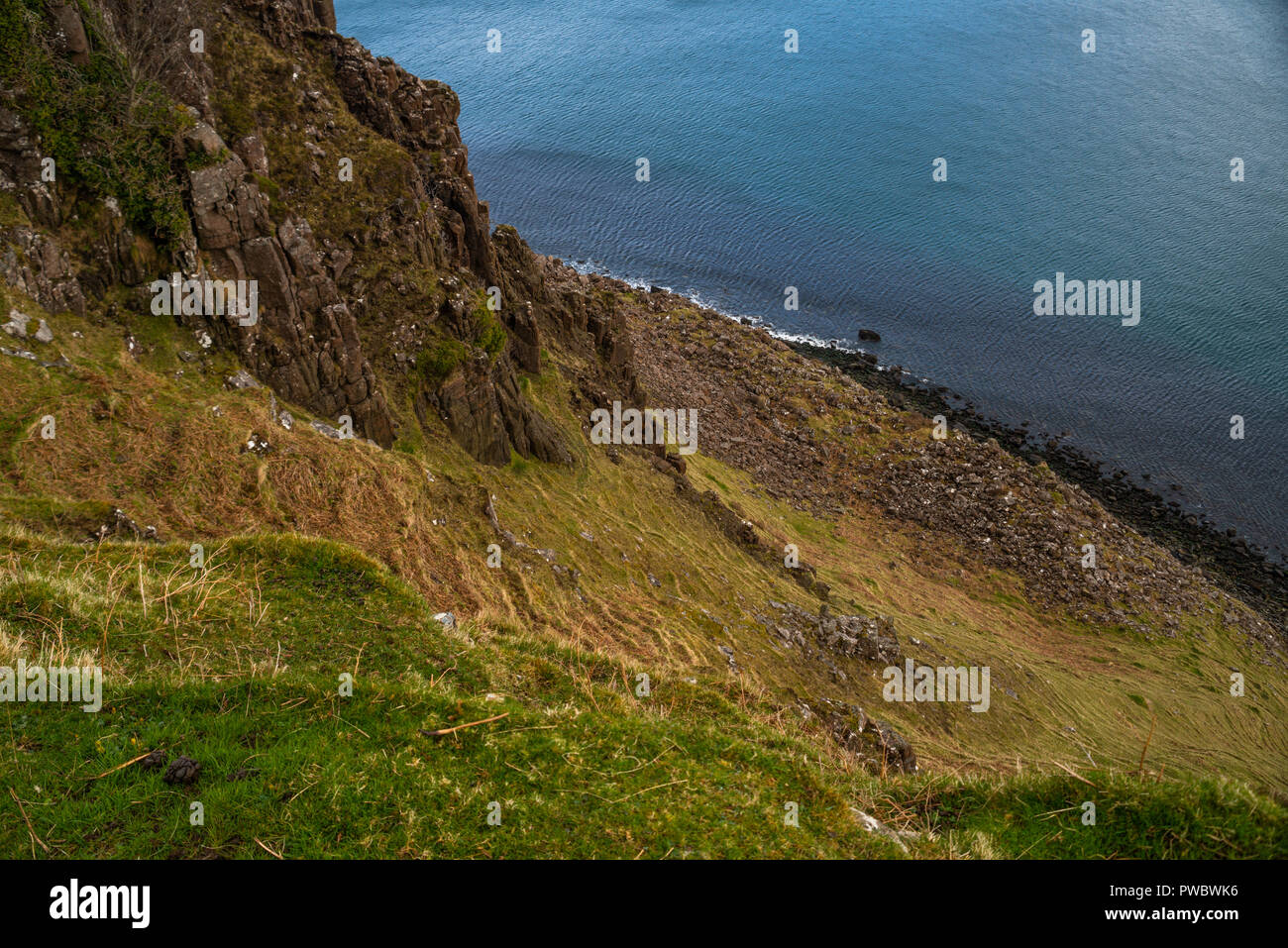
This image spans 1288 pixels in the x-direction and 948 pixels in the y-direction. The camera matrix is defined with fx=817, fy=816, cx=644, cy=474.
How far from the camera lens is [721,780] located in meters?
11.4

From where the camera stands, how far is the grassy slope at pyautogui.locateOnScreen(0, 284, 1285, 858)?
9383mm

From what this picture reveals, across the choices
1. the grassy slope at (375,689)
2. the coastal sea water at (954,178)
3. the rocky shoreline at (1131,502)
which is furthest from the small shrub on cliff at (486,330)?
the coastal sea water at (954,178)

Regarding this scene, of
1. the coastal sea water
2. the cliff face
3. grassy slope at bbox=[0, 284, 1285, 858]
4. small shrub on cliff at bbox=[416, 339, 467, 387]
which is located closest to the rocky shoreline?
the coastal sea water

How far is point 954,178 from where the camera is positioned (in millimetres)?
92688

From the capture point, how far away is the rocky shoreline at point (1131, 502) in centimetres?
5119

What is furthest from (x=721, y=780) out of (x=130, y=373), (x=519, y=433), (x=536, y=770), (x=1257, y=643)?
(x=1257, y=643)

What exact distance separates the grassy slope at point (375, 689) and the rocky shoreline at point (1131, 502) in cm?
3286

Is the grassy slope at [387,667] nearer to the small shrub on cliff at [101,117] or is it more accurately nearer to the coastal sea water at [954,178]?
the small shrub on cliff at [101,117]

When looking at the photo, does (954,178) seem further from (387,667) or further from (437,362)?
(387,667)

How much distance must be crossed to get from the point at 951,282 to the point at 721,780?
251ft

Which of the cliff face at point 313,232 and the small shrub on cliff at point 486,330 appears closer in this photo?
the cliff face at point 313,232

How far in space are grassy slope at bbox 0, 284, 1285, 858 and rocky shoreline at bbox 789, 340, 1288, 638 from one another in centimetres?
3286

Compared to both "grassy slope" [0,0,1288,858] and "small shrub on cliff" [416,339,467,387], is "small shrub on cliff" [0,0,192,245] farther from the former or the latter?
"small shrub on cliff" [416,339,467,387]
